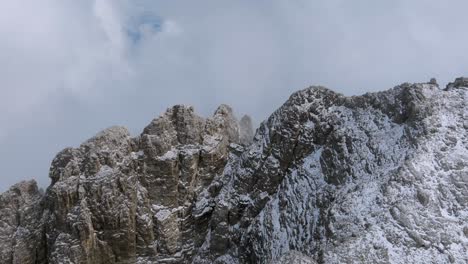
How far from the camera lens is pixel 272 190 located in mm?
73188

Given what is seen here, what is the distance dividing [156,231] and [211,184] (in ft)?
34.5

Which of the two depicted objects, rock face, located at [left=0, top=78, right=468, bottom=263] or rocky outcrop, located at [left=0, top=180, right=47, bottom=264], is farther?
rocky outcrop, located at [left=0, top=180, right=47, bottom=264]

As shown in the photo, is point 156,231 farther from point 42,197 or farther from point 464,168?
point 464,168

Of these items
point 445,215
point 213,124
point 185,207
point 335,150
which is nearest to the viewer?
point 445,215

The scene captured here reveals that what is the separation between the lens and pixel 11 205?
272ft

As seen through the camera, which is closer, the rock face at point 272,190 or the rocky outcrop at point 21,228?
the rock face at point 272,190

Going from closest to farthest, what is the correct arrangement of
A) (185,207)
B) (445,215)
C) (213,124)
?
(445,215) < (185,207) < (213,124)

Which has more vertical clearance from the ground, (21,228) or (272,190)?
(21,228)

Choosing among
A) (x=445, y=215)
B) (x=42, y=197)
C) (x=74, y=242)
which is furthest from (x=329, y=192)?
(x=42, y=197)

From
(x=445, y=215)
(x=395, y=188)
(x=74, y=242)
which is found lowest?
(x=445, y=215)

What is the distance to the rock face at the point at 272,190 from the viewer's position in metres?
52.3

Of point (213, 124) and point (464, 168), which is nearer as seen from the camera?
point (464, 168)

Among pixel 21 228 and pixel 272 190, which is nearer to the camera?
pixel 272 190

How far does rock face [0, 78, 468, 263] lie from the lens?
172 ft
